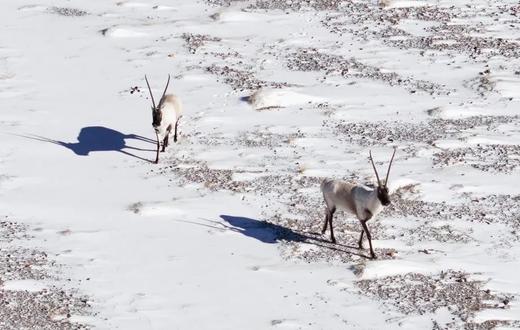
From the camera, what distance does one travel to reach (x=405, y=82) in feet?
76.8

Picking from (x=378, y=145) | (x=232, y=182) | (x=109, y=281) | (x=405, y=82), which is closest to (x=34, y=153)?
(x=232, y=182)

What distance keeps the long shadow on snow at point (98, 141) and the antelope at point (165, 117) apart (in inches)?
22.1

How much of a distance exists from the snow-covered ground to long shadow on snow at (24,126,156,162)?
0.05 meters

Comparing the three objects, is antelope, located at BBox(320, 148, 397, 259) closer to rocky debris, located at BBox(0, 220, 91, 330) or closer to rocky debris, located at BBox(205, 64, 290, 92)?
rocky debris, located at BBox(0, 220, 91, 330)

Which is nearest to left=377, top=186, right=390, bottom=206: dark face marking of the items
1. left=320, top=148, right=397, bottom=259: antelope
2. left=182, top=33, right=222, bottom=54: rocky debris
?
left=320, top=148, right=397, bottom=259: antelope

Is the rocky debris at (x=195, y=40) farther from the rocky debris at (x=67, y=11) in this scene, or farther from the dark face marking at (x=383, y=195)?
the dark face marking at (x=383, y=195)

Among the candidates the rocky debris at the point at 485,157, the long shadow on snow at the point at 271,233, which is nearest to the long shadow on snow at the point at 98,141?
the long shadow on snow at the point at 271,233

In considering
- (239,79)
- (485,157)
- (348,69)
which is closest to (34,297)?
(485,157)

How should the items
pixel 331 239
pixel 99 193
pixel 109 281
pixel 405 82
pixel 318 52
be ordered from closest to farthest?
pixel 109 281 < pixel 331 239 < pixel 99 193 < pixel 405 82 < pixel 318 52

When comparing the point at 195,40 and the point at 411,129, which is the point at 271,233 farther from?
the point at 195,40

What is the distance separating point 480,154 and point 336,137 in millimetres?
2950

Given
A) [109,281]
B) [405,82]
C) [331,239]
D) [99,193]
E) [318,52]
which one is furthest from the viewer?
[318,52]

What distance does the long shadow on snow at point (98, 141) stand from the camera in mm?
20469

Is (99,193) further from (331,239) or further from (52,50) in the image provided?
(52,50)
